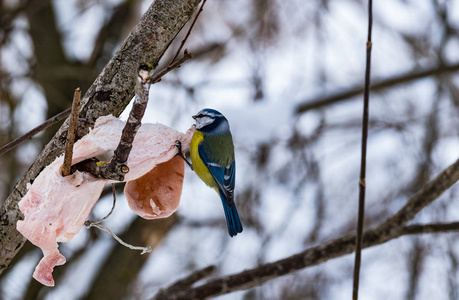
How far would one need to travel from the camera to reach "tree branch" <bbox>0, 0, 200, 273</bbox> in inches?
69.2

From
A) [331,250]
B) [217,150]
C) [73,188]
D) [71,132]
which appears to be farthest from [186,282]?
[71,132]

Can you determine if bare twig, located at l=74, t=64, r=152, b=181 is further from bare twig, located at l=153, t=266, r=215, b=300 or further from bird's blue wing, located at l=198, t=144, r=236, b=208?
bare twig, located at l=153, t=266, r=215, b=300

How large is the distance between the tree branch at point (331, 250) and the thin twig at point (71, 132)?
3.99ft

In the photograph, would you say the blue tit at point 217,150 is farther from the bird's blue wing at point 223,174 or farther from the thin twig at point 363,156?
the thin twig at point 363,156

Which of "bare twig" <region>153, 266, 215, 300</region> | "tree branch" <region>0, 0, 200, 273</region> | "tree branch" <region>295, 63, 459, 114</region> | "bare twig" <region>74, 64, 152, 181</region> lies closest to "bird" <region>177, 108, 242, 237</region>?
"bare twig" <region>153, 266, 215, 300</region>

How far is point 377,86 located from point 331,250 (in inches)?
103

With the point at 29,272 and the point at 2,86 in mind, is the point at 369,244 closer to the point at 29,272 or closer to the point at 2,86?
the point at 29,272

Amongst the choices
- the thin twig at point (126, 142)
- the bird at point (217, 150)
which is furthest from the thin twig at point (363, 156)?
the bird at point (217, 150)

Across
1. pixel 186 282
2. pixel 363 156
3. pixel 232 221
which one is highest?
pixel 363 156

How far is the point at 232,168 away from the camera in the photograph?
2.85 m

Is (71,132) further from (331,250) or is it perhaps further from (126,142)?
(331,250)

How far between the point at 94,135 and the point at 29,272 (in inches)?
124

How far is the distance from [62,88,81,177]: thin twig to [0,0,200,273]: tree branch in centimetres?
20

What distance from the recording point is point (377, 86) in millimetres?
4738
